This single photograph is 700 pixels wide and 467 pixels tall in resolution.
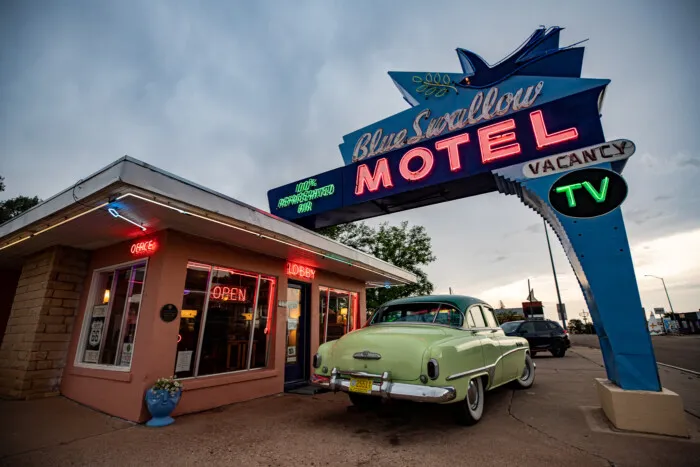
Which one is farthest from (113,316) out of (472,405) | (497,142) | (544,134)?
(544,134)

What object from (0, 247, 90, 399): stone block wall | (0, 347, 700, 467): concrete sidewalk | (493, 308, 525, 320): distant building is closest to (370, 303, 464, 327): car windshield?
(0, 347, 700, 467): concrete sidewalk

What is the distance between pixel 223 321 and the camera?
692 centimetres

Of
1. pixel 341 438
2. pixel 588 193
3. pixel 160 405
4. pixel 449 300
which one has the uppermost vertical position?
pixel 588 193

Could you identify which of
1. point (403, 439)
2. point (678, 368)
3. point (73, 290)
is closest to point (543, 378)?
point (678, 368)

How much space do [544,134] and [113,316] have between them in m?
9.14

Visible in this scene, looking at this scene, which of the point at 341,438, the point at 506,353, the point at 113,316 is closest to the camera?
the point at 341,438

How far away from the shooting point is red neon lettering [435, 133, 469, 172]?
6.84 meters

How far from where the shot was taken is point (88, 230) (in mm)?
5992

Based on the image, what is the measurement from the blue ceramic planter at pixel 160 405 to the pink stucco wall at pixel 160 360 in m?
0.21

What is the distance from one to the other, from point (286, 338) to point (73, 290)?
4780 millimetres

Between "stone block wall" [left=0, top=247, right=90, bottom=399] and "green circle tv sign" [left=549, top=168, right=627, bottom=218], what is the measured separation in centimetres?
953

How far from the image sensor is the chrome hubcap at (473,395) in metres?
4.64

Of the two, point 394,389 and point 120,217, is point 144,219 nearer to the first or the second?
point 120,217

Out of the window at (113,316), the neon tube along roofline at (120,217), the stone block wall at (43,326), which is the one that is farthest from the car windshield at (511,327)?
the stone block wall at (43,326)
